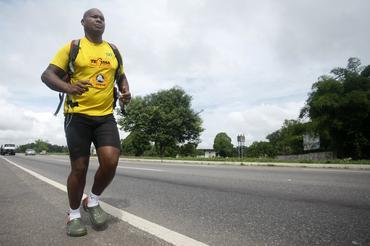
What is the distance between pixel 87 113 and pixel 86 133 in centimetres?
20

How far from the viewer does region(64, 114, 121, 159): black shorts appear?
3332mm

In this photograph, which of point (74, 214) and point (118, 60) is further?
point (118, 60)

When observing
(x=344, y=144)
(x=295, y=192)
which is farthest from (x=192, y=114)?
(x=295, y=192)

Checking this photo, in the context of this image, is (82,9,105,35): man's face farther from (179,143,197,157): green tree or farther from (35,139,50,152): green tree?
(35,139,50,152): green tree

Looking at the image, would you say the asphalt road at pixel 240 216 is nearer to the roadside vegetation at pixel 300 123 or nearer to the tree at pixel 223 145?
the roadside vegetation at pixel 300 123

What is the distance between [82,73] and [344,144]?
106ft

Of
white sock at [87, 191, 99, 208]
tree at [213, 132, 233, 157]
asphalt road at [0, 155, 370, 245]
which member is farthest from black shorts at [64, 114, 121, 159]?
tree at [213, 132, 233, 157]

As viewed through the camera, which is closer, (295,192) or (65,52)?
(65,52)

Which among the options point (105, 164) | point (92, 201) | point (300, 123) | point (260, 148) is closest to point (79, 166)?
point (105, 164)

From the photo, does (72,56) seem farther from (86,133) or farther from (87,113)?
(86,133)

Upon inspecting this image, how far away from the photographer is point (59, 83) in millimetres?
3271

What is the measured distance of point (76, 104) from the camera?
334cm

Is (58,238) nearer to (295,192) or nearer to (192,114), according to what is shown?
(295,192)

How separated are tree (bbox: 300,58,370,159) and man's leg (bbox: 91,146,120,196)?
29980mm
